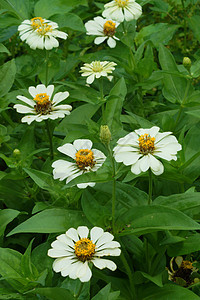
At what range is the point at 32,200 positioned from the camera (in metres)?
1.87

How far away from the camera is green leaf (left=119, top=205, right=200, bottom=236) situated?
4.07ft

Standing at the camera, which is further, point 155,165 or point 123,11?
point 123,11

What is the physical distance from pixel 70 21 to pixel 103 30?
0.18 metres

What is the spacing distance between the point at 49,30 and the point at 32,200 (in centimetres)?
76

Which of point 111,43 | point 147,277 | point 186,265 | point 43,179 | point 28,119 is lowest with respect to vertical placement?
point 186,265

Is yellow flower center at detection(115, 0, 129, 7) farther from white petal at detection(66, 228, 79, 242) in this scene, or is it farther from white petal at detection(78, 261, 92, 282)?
white petal at detection(78, 261, 92, 282)

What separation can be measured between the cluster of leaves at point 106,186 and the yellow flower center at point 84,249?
12 centimetres

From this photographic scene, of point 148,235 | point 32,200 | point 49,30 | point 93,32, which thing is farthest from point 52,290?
point 93,32

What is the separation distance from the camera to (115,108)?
1676 millimetres

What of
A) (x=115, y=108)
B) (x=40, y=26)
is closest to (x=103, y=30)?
(x=40, y=26)

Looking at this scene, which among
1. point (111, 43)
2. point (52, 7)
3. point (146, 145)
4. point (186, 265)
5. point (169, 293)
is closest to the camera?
point (146, 145)

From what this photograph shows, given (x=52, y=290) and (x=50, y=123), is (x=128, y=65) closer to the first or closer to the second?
(x=50, y=123)

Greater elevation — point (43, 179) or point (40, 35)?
point (40, 35)

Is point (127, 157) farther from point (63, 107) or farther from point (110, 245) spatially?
point (63, 107)
